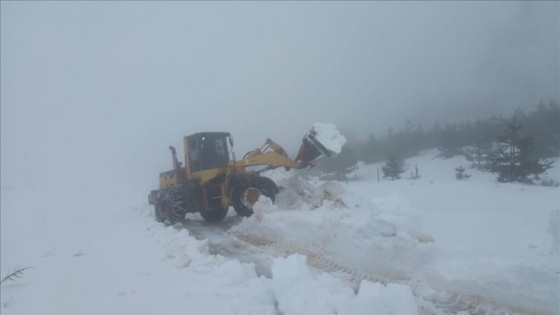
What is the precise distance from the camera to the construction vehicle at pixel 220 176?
41.0 ft

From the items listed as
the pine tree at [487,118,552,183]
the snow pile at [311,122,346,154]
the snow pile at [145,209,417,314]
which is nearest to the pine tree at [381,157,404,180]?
the snow pile at [311,122,346,154]

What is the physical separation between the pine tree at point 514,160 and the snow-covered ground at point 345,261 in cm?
42

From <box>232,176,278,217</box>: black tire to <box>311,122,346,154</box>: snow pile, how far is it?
2.04 m

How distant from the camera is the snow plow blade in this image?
39.2 feet

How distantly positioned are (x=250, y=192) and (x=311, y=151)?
7.25 feet

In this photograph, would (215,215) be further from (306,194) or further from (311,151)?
(311,151)

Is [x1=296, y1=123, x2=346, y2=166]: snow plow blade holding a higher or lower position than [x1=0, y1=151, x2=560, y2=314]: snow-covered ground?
higher

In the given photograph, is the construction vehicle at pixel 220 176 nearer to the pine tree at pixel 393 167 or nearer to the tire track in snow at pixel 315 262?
the tire track in snow at pixel 315 262

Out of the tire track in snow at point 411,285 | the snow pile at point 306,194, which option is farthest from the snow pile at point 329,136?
the tire track in snow at point 411,285

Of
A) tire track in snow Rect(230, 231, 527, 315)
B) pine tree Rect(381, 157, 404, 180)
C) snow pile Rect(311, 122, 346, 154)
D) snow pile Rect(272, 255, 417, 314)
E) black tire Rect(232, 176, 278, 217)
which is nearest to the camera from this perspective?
snow pile Rect(272, 255, 417, 314)

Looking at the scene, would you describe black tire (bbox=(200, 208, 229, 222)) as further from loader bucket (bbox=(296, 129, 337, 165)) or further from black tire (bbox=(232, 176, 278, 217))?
loader bucket (bbox=(296, 129, 337, 165))

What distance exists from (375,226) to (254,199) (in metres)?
5.92

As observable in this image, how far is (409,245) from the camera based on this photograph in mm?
6414

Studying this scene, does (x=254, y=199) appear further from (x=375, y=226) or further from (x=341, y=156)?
(x=375, y=226)
